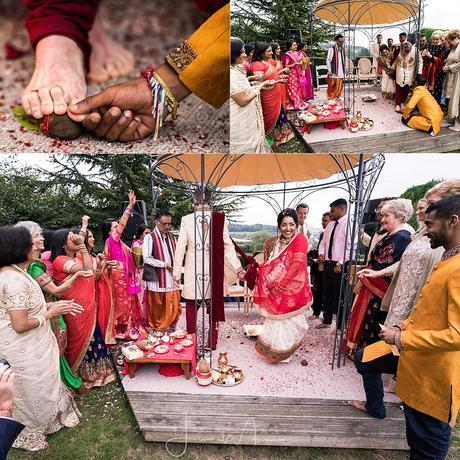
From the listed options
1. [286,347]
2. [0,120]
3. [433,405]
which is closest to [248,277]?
[286,347]

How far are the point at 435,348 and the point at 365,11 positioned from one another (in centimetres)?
368

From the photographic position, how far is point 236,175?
4.66 m

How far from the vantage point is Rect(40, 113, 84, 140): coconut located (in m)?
1.82

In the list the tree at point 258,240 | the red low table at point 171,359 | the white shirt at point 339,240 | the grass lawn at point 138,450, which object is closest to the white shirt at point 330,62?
the white shirt at point 339,240

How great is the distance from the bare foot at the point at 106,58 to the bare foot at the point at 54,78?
7cm

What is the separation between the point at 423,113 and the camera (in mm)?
3711

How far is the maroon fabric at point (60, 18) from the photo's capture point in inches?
66.9

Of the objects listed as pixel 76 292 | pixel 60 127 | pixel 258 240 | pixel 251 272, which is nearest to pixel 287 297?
pixel 251 272

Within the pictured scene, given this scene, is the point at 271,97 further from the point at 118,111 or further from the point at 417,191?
the point at 417,191

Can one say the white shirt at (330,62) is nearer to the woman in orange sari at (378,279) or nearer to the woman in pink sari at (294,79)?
the woman in pink sari at (294,79)

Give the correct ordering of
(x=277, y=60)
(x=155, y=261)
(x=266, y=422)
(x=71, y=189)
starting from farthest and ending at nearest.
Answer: (x=71, y=189) → (x=155, y=261) → (x=277, y=60) → (x=266, y=422)

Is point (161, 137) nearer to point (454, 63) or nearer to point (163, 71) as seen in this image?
point (163, 71)

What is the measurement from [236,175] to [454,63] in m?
2.64

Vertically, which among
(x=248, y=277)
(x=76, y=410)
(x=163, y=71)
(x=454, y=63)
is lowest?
(x=76, y=410)
